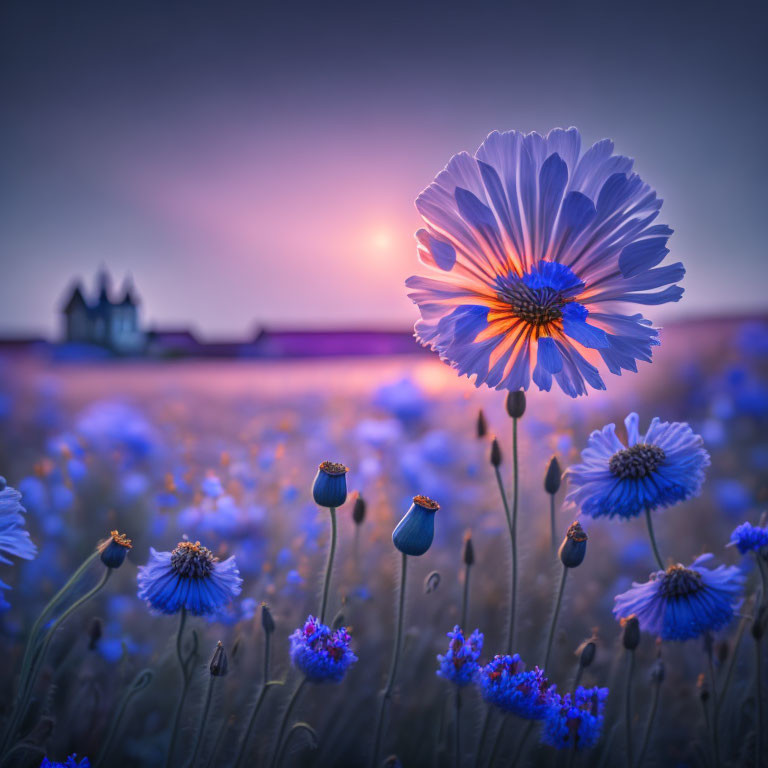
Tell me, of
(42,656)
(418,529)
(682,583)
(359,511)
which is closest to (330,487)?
(418,529)

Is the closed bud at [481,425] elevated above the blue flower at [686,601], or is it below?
above

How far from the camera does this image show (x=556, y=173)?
58cm

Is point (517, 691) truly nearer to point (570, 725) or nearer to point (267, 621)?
point (570, 725)

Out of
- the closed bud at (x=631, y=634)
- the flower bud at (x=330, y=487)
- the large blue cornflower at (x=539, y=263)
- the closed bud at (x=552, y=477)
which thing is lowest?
the closed bud at (x=631, y=634)

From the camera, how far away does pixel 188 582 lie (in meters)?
0.61

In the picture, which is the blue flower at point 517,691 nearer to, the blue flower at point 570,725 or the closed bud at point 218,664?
the blue flower at point 570,725

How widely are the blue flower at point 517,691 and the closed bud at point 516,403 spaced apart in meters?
0.26

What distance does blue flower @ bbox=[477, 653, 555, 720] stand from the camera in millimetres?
529

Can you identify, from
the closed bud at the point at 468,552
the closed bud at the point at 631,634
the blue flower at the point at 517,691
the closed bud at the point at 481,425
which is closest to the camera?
the blue flower at the point at 517,691

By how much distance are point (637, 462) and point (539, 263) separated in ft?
Result: 0.93

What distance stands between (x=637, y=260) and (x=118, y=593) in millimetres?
1386

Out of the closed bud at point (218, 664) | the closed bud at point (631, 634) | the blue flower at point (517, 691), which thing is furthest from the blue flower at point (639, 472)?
the closed bud at point (218, 664)

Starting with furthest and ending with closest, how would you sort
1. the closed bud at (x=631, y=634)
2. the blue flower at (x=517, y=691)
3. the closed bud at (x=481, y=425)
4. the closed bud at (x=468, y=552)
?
the closed bud at (x=481, y=425) → the closed bud at (x=468, y=552) → the closed bud at (x=631, y=634) → the blue flower at (x=517, y=691)

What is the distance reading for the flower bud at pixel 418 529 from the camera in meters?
0.55
